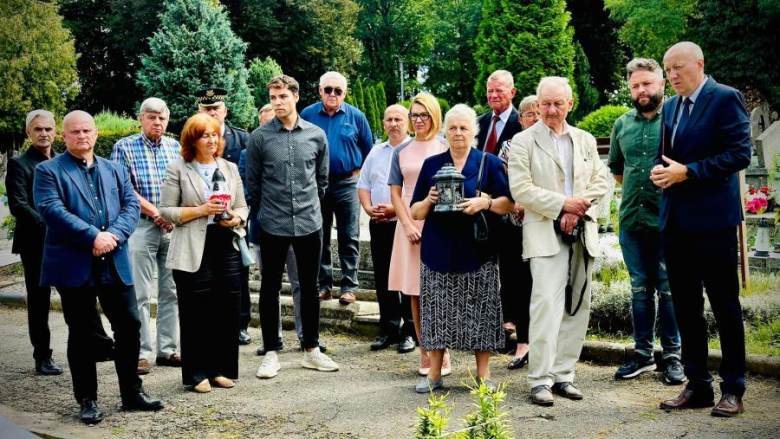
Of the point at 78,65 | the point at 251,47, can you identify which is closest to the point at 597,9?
the point at 251,47

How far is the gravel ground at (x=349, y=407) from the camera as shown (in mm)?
4656

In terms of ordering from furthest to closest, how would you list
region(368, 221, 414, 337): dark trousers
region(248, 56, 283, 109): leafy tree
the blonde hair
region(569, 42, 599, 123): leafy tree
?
1. region(569, 42, 599, 123): leafy tree
2. region(248, 56, 283, 109): leafy tree
3. region(368, 221, 414, 337): dark trousers
4. the blonde hair

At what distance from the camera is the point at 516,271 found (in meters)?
6.38

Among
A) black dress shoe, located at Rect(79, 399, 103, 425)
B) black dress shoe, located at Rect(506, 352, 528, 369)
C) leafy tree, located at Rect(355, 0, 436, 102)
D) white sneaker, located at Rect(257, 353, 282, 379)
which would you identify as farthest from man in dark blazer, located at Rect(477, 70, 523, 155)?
leafy tree, located at Rect(355, 0, 436, 102)

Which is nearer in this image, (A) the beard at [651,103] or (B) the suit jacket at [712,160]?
(B) the suit jacket at [712,160]

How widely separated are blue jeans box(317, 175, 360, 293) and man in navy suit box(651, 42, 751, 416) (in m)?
3.33

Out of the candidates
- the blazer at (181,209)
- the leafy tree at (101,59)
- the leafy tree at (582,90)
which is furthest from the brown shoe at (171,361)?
the leafy tree at (582,90)

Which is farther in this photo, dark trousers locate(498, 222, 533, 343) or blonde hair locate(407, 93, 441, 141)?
dark trousers locate(498, 222, 533, 343)

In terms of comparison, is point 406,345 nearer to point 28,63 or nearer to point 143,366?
point 143,366

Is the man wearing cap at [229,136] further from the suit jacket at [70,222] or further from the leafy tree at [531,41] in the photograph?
the leafy tree at [531,41]

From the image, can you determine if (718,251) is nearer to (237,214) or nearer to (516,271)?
(516,271)

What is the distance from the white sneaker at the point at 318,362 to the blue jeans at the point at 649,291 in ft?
7.84

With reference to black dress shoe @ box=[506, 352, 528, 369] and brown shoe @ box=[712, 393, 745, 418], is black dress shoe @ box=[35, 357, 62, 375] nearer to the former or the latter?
black dress shoe @ box=[506, 352, 528, 369]

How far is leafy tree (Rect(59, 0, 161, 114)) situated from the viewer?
3659cm
